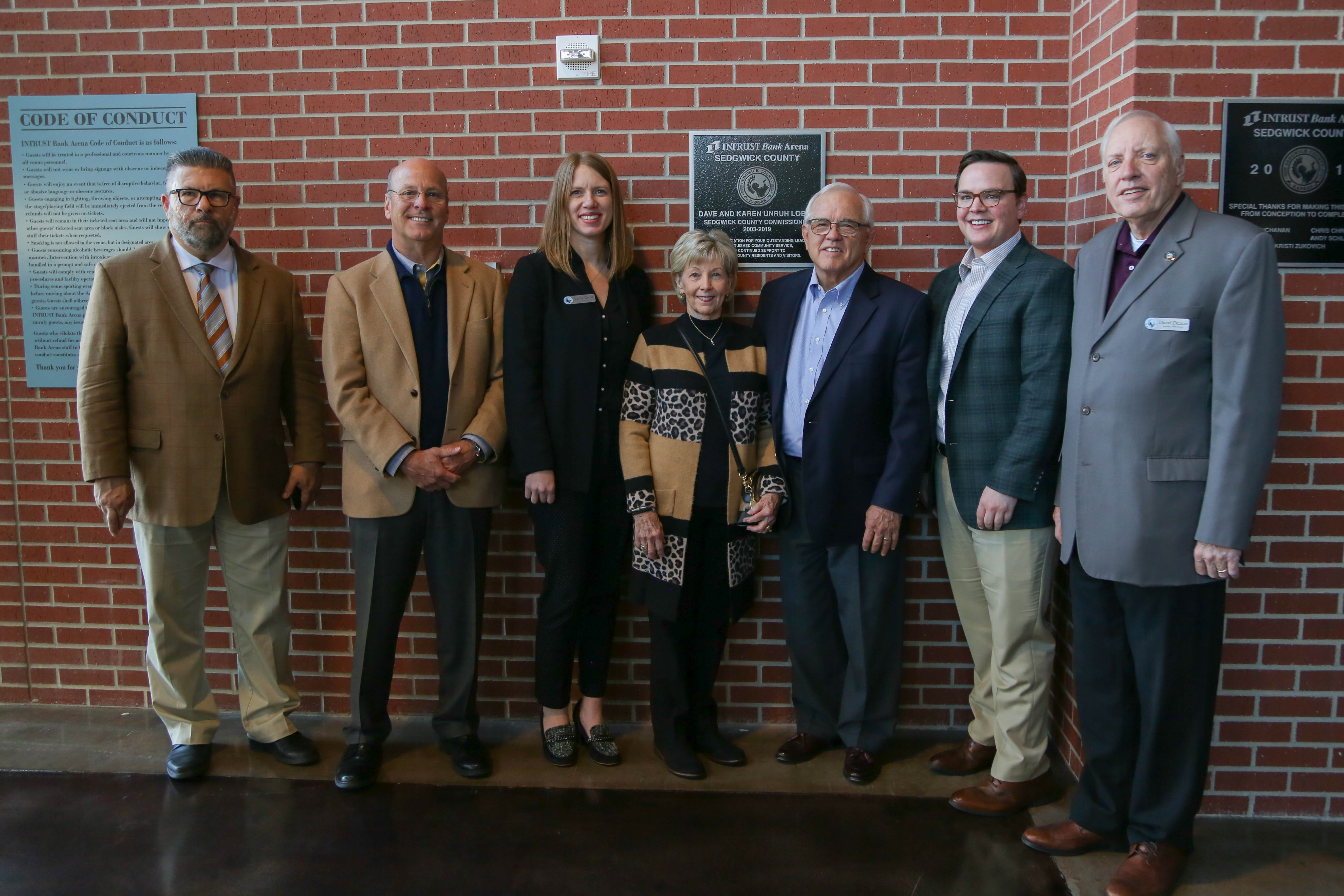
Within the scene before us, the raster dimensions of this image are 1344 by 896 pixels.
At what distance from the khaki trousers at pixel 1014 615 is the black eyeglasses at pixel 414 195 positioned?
82.0 inches

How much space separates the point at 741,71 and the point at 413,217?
1.42m

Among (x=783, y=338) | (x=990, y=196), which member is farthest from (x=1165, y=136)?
(x=783, y=338)

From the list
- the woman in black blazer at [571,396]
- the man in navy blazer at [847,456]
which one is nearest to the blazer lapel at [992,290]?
the man in navy blazer at [847,456]

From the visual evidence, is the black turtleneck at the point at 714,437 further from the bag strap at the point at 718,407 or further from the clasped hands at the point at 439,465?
the clasped hands at the point at 439,465

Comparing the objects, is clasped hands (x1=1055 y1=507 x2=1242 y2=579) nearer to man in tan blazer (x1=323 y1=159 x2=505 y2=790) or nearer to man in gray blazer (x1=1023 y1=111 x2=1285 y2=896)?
man in gray blazer (x1=1023 y1=111 x2=1285 y2=896)

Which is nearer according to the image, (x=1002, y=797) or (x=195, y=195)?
(x=1002, y=797)

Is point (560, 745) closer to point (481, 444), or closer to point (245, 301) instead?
point (481, 444)

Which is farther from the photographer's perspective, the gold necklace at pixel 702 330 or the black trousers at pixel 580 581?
the black trousers at pixel 580 581

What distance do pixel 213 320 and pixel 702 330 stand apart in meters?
1.83

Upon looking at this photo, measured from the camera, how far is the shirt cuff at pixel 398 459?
3.11 metres

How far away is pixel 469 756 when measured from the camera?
328 centimetres

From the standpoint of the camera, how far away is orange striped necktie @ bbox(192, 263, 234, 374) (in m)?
3.23

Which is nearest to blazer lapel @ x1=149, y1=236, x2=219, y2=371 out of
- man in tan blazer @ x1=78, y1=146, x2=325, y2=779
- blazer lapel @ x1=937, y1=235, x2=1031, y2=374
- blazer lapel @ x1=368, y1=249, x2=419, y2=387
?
man in tan blazer @ x1=78, y1=146, x2=325, y2=779

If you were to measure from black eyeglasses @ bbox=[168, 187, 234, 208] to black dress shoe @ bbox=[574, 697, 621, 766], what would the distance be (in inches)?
92.8
